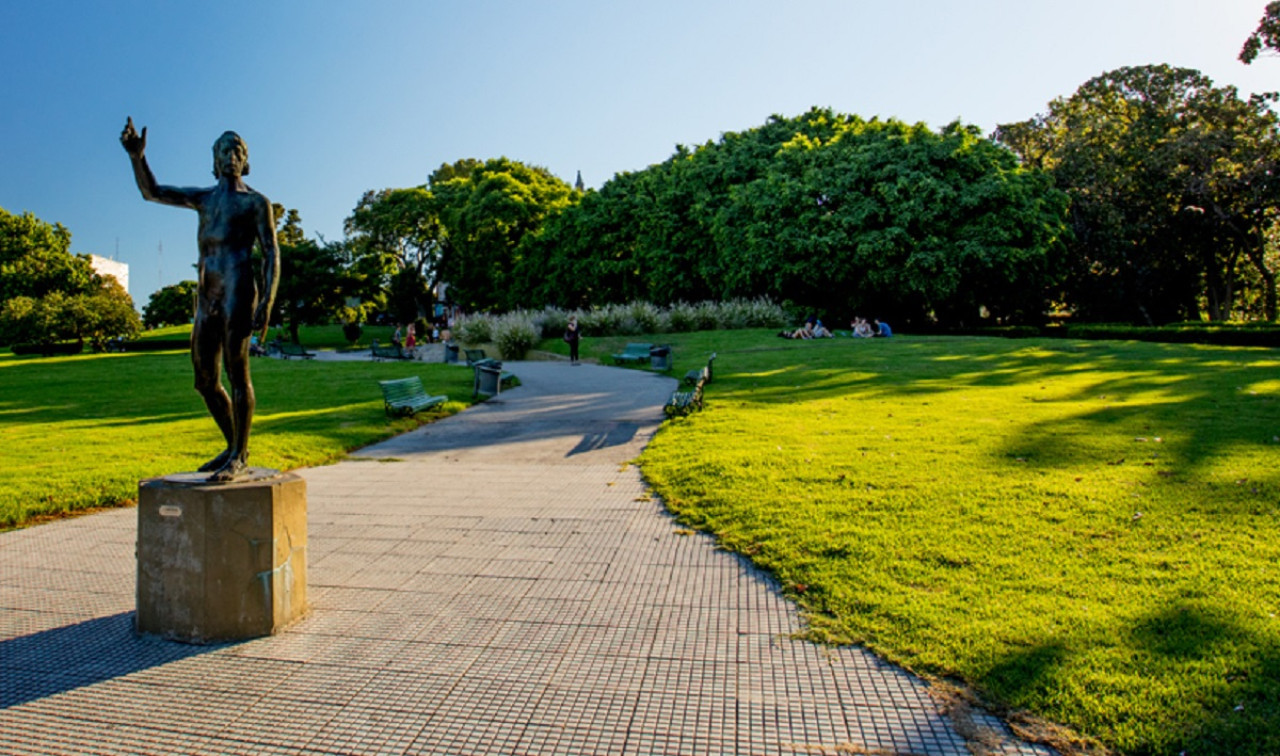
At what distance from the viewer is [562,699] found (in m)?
3.67

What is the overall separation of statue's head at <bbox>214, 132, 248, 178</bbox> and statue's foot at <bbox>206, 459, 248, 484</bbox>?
181 cm

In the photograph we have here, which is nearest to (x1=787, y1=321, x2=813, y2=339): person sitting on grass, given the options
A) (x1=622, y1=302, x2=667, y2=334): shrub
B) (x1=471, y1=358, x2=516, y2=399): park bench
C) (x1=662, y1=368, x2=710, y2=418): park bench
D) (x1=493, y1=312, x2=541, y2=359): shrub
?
(x1=622, y1=302, x2=667, y2=334): shrub

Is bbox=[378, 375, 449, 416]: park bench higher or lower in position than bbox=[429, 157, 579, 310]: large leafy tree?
lower

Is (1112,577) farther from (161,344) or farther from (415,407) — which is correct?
(161,344)

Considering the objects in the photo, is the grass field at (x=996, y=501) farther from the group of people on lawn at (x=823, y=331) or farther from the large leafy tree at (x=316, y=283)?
the large leafy tree at (x=316, y=283)

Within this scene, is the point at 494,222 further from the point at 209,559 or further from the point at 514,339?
the point at 209,559

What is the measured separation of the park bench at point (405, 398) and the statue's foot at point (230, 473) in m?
9.07

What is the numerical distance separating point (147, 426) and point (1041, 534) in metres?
13.4

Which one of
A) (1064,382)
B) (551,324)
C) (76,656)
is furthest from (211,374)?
(551,324)

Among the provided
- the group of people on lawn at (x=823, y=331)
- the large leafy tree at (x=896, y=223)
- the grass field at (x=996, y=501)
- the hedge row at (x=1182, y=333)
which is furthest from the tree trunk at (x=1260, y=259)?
the grass field at (x=996, y=501)

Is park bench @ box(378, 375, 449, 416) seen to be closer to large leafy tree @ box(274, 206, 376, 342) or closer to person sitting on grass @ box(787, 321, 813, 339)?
person sitting on grass @ box(787, 321, 813, 339)

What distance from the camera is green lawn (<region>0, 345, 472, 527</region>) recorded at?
8469 mm

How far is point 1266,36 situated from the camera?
2567 cm

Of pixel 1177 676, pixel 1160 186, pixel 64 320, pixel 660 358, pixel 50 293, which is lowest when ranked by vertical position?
pixel 1177 676
